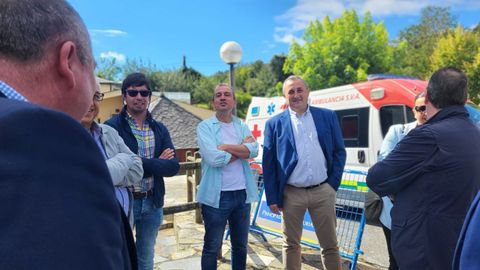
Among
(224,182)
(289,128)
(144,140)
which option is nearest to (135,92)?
(144,140)

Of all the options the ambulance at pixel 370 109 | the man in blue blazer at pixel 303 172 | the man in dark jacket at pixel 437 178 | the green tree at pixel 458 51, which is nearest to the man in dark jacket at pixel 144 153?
the man in blue blazer at pixel 303 172

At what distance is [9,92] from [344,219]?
4506 mm

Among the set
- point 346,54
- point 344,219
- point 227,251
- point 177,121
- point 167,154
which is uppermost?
point 346,54

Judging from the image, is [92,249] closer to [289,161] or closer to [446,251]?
[446,251]

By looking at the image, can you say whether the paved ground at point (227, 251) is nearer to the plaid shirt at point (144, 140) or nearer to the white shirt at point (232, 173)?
the white shirt at point (232, 173)

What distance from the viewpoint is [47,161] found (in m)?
0.64

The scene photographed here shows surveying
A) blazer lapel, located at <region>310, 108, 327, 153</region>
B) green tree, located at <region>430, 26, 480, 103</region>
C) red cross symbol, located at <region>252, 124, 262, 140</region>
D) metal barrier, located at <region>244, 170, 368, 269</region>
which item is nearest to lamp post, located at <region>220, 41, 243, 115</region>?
metal barrier, located at <region>244, 170, 368, 269</region>

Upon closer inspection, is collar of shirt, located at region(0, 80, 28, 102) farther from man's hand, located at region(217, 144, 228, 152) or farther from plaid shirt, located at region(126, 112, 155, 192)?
man's hand, located at region(217, 144, 228, 152)

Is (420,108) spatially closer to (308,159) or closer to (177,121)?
(308,159)

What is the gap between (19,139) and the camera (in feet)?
2.09

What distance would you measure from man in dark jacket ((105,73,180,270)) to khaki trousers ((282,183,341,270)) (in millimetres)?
1193

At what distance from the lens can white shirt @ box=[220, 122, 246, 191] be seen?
10.9 ft

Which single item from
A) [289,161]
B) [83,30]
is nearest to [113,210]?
[83,30]

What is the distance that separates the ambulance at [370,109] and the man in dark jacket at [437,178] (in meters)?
4.02
